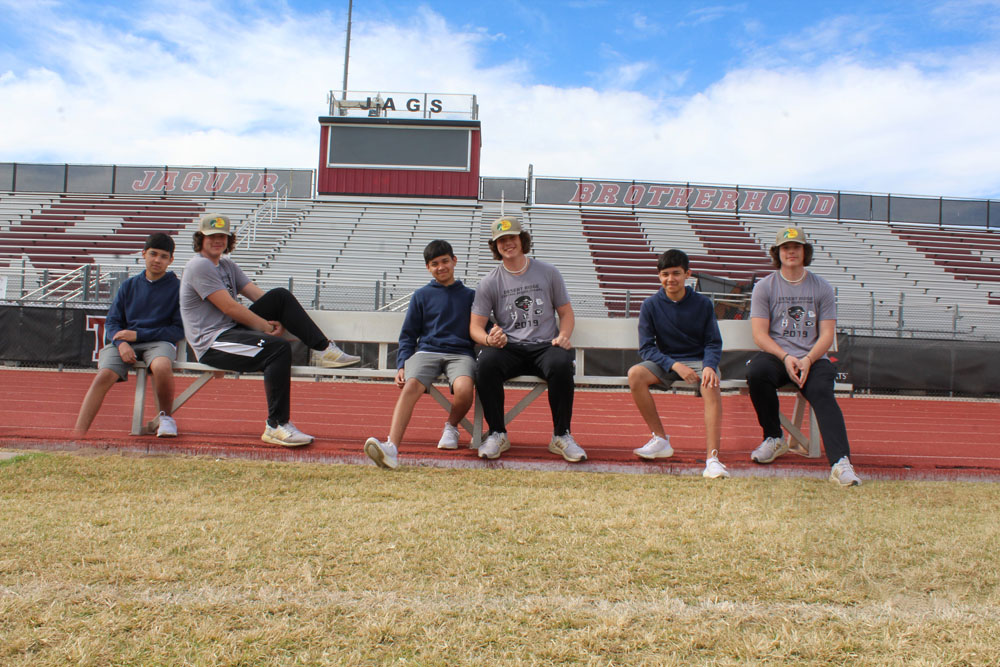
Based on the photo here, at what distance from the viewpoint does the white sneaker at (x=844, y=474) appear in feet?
11.4

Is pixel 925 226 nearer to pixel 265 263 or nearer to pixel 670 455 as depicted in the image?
pixel 265 263

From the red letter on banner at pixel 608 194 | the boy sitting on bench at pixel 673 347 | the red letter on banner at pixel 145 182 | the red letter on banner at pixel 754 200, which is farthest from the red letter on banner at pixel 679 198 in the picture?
the boy sitting on bench at pixel 673 347

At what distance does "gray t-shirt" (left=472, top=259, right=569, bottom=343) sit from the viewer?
423cm

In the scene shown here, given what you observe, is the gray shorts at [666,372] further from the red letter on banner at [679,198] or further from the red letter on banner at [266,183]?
the red letter on banner at [266,183]

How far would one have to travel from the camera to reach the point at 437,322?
427 centimetres

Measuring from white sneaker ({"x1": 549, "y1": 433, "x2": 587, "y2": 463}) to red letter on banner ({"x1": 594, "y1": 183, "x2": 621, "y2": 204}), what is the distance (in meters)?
20.6

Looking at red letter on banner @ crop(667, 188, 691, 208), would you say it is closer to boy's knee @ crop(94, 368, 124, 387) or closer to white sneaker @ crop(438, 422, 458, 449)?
white sneaker @ crop(438, 422, 458, 449)

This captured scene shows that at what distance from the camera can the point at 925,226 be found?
82.7 feet

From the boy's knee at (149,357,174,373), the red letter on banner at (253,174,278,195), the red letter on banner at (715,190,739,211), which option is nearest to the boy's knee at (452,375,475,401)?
the boy's knee at (149,357,174,373)

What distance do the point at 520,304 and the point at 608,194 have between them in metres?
20.5

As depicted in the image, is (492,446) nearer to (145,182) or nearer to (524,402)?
(524,402)

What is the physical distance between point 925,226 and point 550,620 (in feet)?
93.1

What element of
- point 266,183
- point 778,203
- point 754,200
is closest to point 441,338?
point 266,183

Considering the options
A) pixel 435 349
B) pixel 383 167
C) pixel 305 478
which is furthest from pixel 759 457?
pixel 383 167
